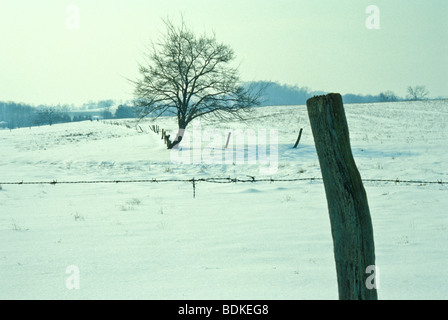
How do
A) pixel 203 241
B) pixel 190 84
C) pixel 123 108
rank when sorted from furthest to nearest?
pixel 123 108
pixel 190 84
pixel 203 241

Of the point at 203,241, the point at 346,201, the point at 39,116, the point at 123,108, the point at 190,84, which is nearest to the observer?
the point at 346,201

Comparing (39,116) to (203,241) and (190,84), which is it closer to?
(190,84)

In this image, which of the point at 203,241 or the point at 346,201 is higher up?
the point at 346,201

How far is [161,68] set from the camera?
74.5ft

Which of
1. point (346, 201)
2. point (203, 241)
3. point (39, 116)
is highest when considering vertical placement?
Answer: point (39, 116)

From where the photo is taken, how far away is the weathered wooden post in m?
2.36

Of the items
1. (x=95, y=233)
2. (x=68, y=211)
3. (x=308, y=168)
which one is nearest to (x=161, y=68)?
(x=308, y=168)

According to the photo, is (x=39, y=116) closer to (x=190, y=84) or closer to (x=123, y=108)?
(x=123, y=108)

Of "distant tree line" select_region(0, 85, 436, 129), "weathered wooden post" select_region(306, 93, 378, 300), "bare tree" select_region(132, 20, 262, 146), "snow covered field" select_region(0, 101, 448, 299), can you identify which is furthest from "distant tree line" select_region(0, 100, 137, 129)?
"weathered wooden post" select_region(306, 93, 378, 300)

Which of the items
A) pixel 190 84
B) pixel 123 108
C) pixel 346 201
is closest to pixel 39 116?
pixel 123 108

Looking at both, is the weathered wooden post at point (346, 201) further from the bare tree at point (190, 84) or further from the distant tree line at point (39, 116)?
the distant tree line at point (39, 116)

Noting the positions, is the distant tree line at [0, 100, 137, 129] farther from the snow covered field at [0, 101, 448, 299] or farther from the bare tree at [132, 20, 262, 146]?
the snow covered field at [0, 101, 448, 299]

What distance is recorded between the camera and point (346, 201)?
7.80ft

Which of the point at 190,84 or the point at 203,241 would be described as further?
the point at 190,84
